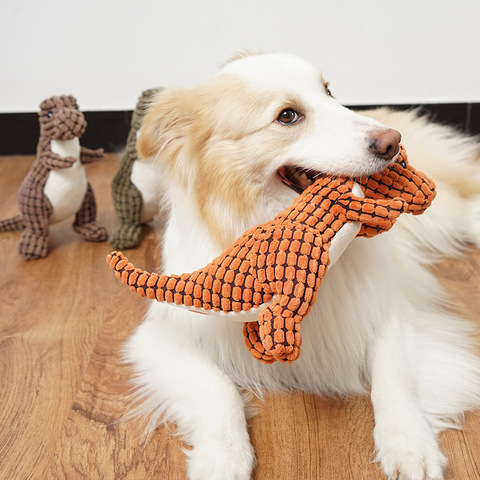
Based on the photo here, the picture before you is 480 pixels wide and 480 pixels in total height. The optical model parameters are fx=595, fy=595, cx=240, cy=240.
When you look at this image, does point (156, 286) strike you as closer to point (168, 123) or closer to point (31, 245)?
point (168, 123)

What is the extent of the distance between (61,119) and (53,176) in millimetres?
231

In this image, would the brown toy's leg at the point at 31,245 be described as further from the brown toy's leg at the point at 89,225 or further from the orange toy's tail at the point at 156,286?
the orange toy's tail at the point at 156,286

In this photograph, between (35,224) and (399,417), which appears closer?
(399,417)

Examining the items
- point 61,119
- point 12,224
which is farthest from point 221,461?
point 12,224

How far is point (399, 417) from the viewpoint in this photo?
1296 mm

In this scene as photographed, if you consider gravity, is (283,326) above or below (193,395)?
above

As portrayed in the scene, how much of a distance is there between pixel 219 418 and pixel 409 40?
2.78 metres

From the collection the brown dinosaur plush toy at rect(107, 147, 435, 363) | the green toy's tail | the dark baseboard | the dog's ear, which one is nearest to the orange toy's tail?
the brown dinosaur plush toy at rect(107, 147, 435, 363)

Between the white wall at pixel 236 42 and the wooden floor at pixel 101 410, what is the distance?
162 centimetres

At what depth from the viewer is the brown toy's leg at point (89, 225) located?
2594 mm

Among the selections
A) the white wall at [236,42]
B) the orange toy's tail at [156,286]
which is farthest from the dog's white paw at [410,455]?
the white wall at [236,42]

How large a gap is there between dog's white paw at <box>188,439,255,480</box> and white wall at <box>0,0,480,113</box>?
2.67 metres

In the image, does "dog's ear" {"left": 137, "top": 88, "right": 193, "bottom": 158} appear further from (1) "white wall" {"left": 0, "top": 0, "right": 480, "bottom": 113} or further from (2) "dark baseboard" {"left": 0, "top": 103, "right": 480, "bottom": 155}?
(2) "dark baseboard" {"left": 0, "top": 103, "right": 480, "bottom": 155}

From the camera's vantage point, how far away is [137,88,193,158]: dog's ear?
1499 millimetres
